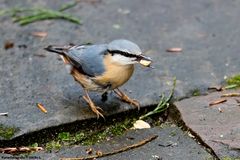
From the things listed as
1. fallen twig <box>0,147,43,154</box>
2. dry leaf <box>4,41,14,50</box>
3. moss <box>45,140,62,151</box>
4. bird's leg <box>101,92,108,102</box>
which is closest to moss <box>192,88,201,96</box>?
bird's leg <box>101,92,108,102</box>

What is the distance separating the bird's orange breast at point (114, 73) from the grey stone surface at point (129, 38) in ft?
0.85

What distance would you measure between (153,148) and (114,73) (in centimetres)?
74

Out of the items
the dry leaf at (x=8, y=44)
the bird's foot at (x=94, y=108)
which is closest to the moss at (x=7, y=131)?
the bird's foot at (x=94, y=108)

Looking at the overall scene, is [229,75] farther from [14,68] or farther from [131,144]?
[14,68]

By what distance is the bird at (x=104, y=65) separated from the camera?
421 cm

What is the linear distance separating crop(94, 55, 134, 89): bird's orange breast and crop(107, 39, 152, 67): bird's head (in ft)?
0.17

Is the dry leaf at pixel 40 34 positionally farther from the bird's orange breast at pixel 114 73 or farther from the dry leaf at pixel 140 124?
the dry leaf at pixel 140 124

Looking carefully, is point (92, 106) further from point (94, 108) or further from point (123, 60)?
point (123, 60)

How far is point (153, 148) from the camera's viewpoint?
3883mm

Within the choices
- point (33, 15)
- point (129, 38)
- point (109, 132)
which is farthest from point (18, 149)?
point (33, 15)

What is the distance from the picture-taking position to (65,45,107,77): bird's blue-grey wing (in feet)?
14.3

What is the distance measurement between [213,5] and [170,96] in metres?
1.95

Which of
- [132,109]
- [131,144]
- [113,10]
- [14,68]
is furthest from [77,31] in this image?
[131,144]

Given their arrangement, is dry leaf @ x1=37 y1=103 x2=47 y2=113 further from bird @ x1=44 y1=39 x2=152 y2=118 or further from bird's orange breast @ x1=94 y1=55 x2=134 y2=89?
bird's orange breast @ x1=94 y1=55 x2=134 y2=89
